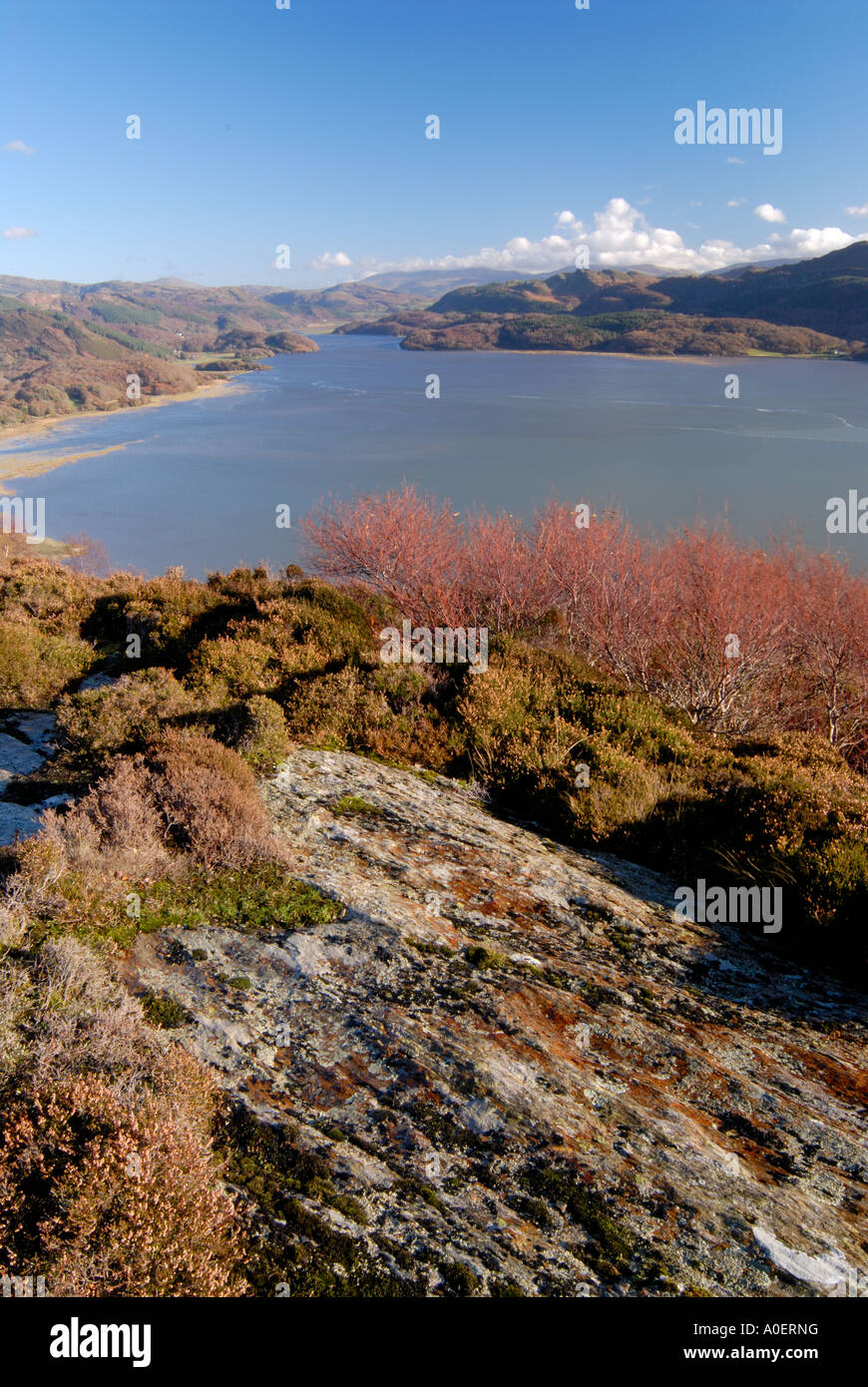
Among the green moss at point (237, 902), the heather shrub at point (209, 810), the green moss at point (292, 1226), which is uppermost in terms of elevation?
the heather shrub at point (209, 810)

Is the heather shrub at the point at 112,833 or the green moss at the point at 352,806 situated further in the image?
the green moss at the point at 352,806

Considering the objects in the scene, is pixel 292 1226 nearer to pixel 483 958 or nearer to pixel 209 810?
pixel 483 958

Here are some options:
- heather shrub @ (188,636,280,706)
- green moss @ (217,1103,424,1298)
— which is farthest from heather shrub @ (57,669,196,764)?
green moss @ (217,1103,424,1298)

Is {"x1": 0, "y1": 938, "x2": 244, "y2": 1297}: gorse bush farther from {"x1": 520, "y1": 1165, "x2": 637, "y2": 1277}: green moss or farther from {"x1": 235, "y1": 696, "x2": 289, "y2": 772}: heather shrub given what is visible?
{"x1": 235, "y1": 696, "x2": 289, "y2": 772}: heather shrub

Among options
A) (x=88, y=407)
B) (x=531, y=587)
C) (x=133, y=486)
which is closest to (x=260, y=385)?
(x=88, y=407)

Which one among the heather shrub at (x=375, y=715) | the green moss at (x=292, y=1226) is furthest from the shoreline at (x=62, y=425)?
the green moss at (x=292, y=1226)

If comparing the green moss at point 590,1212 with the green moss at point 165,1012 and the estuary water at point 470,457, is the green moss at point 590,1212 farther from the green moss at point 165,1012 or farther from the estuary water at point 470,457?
the estuary water at point 470,457
